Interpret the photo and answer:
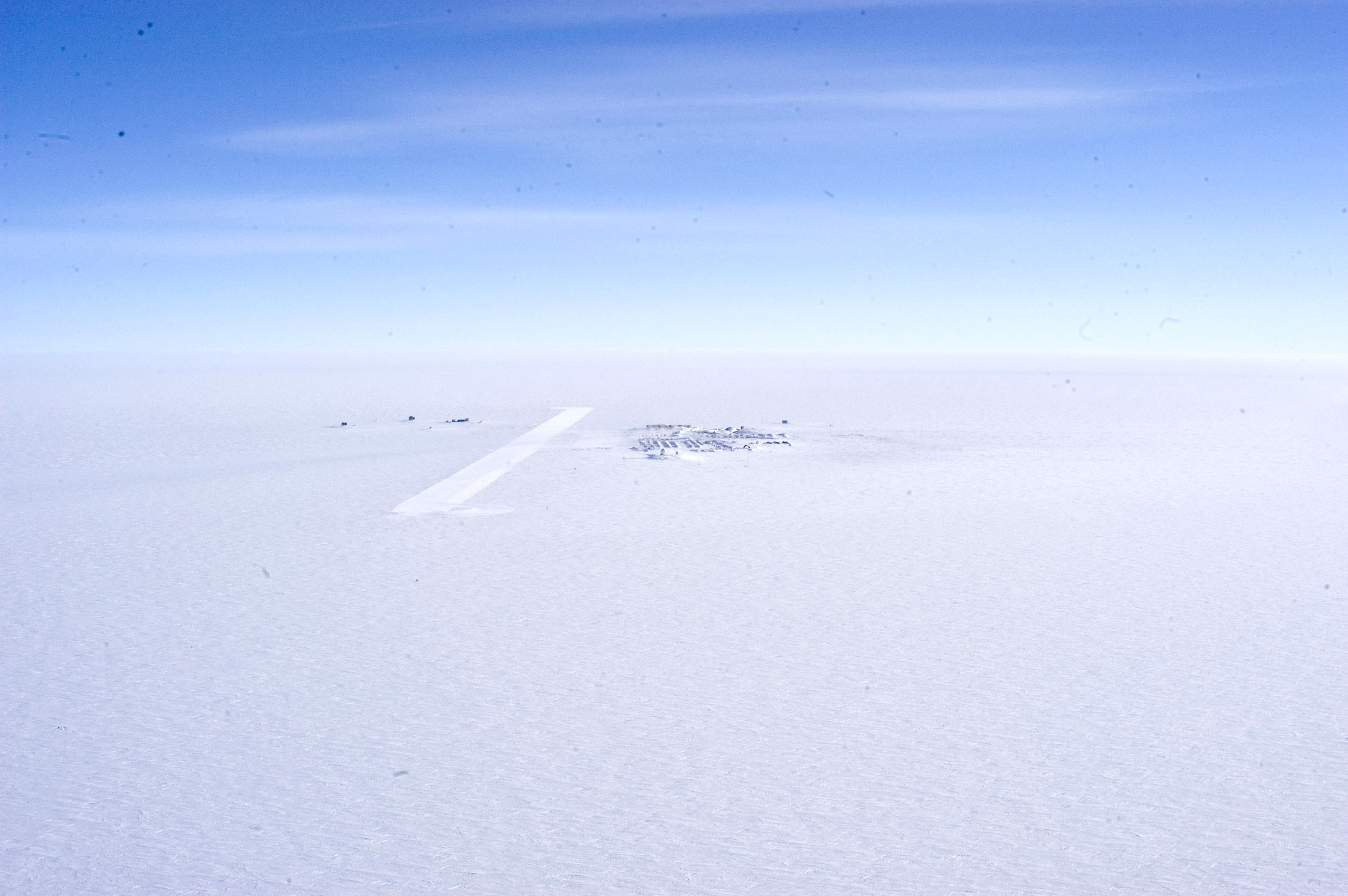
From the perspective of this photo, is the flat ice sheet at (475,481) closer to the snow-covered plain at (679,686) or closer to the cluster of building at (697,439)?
the snow-covered plain at (679,686)

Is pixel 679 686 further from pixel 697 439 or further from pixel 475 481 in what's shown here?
pixel 697 439

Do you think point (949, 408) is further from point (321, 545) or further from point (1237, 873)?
point (1237, 873)

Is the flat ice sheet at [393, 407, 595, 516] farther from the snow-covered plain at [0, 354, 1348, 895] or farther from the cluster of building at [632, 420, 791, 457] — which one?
the cluster of building at [632, 420, 791, 457]

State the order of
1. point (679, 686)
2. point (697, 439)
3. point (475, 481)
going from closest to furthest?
1. point (679, 686)
2. point (475, 481)
3. point (697, 439)

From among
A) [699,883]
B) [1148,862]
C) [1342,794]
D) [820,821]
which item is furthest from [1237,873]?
[699,883]

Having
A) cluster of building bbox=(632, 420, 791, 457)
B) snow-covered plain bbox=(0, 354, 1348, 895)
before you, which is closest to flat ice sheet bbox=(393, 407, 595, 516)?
snow-covered plain bbox=(0, 354, 1348, 895)

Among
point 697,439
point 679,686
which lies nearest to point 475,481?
point 697,439

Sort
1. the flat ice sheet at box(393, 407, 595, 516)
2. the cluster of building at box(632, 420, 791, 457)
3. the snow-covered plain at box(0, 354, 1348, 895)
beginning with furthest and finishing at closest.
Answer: the cluster of building at box(632, 420, 791, 457) < the flat ice sheet at box(393, 407, 595, 516) < the snow-covered plain at box(0, 354, 1348, 895)

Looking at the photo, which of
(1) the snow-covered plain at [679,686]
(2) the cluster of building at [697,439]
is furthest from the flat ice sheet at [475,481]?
(2) the cluster of building at [697,439]

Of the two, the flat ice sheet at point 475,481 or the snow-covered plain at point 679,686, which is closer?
the snow-covered plain at point 679,686
